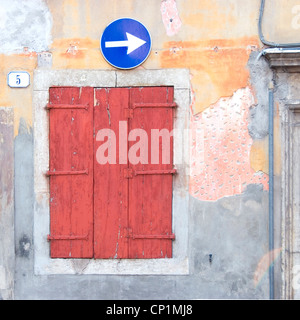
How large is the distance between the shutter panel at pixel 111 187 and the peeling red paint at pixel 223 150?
2.56ft

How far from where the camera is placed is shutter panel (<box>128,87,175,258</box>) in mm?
4410

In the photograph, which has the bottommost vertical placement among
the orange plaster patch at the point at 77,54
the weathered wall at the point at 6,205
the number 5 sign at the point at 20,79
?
the weathered wall at the point at 6,205

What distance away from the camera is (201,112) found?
4410 millimetres

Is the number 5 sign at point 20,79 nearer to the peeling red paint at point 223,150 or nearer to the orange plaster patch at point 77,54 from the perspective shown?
the orange plaster patch at point 77,54

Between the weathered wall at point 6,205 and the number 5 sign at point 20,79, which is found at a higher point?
the number 5 sign at point 20,79

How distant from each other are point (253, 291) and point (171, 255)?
3.24 feet

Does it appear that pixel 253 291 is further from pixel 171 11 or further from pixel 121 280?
pixel 171 11

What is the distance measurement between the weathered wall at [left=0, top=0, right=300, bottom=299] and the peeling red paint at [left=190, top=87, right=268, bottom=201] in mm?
11

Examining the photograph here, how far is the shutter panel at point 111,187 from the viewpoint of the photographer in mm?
4422

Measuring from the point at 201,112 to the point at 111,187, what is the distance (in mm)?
1288

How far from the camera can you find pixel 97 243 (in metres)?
4.45

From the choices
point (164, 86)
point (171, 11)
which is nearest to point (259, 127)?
point (164, 86)

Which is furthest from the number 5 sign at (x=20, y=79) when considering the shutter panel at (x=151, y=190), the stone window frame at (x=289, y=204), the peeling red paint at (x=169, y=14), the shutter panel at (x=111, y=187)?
the stone window frame at (x=289, y=204)

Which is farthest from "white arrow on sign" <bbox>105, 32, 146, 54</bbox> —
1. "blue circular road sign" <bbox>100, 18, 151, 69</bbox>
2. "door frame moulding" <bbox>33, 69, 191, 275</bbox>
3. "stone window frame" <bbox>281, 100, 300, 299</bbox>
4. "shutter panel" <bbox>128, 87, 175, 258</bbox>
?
"stone window frame" <bbox>281, 100, 300, 299</bbox>
